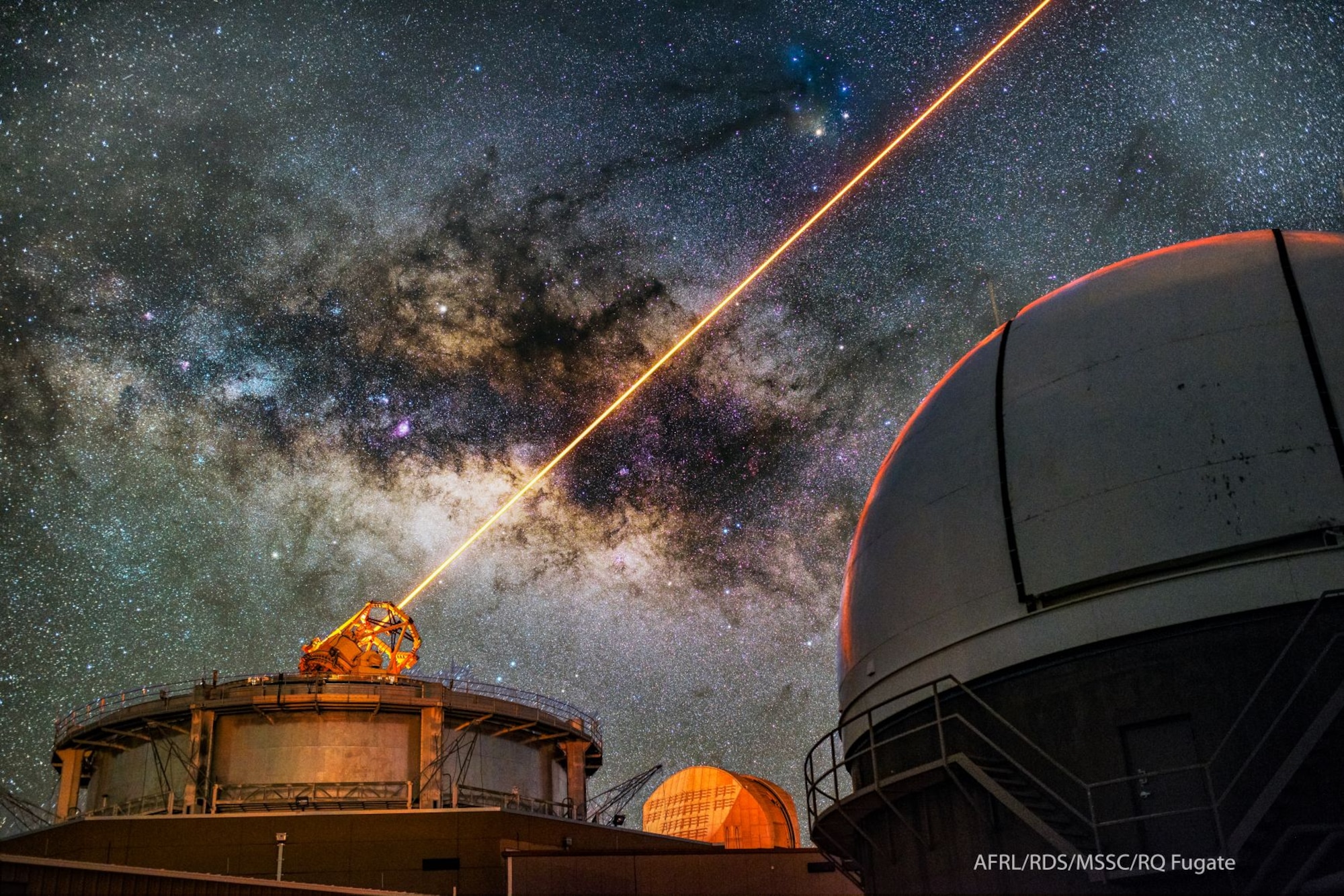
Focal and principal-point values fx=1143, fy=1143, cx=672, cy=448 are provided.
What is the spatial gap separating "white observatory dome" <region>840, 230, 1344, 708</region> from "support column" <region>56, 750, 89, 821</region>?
26.8 m

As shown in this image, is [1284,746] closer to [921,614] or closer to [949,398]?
[921,614]

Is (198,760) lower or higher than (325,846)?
higher

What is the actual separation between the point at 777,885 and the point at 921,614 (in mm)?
14317

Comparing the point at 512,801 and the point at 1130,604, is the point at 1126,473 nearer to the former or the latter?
the point at 1130,604

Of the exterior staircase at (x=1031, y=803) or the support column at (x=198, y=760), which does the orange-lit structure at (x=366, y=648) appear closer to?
the support column at (x=198, y=760)

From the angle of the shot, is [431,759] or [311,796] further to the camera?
[431,759]

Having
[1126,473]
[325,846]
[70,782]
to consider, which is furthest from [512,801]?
[1126,473]

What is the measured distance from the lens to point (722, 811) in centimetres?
3584

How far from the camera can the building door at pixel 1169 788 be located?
1148cm

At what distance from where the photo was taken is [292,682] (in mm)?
30734

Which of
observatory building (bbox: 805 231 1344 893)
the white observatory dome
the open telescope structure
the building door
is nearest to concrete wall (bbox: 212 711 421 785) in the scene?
the open telescope structure

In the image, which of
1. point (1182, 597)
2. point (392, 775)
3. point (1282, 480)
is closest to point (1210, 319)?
point (1282, 480)

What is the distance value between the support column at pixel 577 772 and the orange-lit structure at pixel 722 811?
2479 mm

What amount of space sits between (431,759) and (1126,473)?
22.9m
